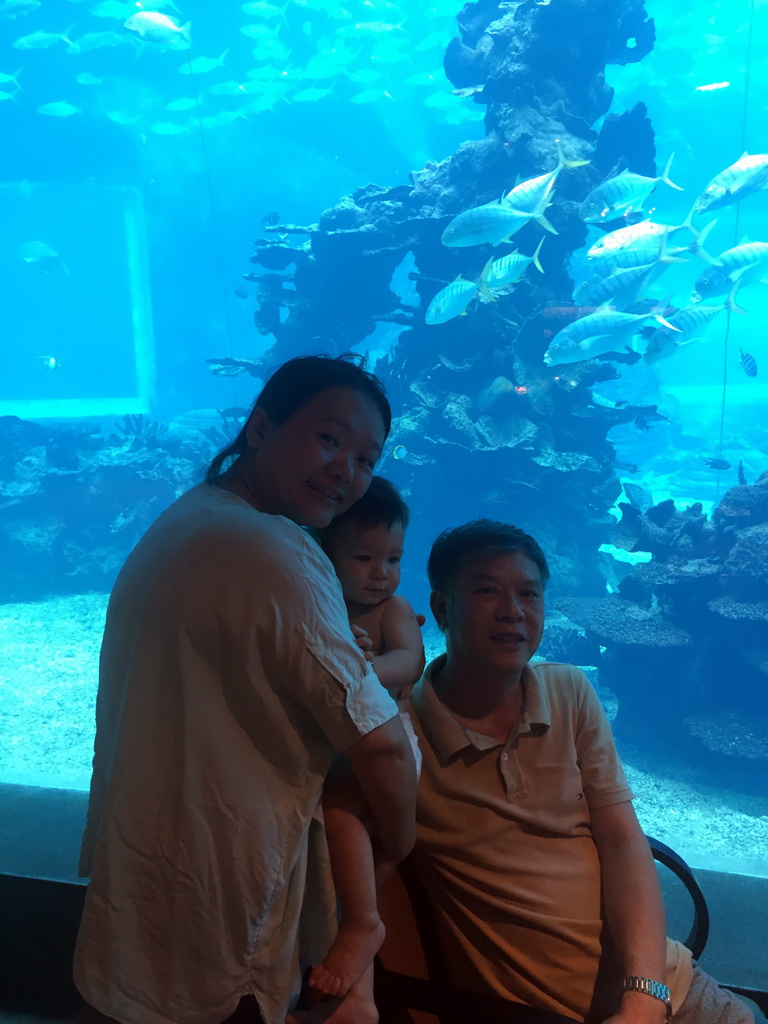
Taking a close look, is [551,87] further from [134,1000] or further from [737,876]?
[134,1000]

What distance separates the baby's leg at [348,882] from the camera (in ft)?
3.82

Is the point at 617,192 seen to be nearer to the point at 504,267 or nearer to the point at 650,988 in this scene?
the point at 504,267

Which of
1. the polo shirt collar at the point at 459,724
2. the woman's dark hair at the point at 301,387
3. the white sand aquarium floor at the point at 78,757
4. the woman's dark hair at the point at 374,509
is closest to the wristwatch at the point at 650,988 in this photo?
the polo shirt collar at the point at 459,724

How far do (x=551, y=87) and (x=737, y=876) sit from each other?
10170mm

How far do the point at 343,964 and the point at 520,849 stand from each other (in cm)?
44

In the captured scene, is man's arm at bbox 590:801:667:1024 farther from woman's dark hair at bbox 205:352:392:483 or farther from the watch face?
woman's dark hair at bbox 205:352:392:483

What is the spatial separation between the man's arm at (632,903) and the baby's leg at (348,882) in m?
0.55

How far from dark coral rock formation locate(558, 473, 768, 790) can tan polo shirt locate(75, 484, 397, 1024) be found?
6.43 m

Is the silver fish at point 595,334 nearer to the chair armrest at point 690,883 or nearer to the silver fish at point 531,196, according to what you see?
the silver fish at point 531,196

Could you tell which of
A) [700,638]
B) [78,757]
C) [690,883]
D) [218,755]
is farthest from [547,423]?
[218,755]

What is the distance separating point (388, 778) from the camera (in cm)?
107

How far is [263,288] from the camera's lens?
450 inches

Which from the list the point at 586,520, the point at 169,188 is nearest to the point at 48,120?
the point at 169,188

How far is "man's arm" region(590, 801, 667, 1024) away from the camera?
50.0 inches
